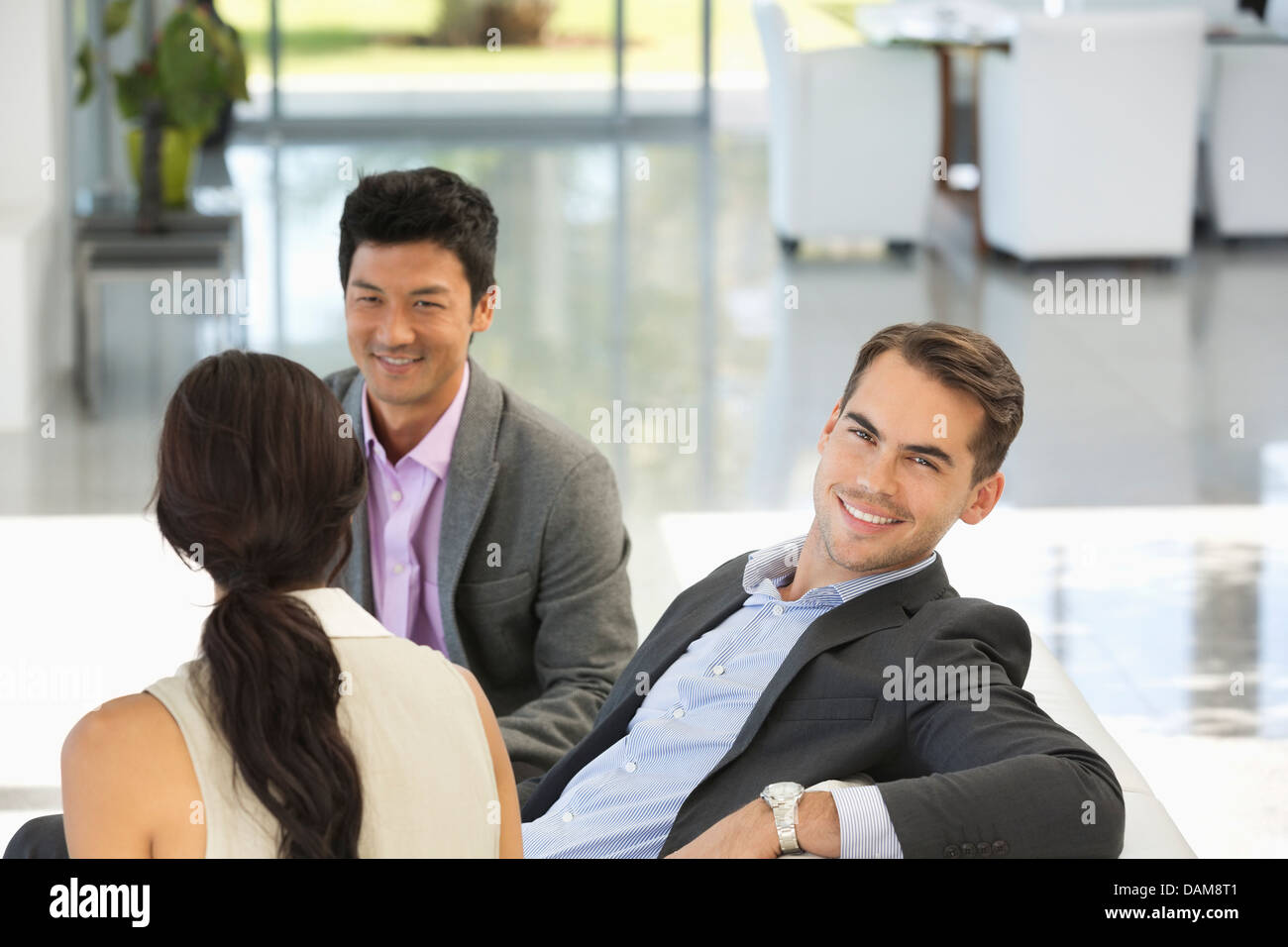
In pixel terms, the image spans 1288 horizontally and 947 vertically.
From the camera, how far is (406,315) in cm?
251

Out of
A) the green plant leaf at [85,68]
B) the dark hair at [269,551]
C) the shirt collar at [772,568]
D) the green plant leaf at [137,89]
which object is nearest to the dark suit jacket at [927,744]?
the shirt collar at [772,568]

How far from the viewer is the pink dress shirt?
252cm

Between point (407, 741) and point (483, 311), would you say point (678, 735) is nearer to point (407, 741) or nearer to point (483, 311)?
point (407, 741)

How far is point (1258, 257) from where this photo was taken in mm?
8086

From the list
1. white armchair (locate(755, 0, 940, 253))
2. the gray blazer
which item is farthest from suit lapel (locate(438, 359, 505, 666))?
white armchair (locate(755, 0, 940, 253))

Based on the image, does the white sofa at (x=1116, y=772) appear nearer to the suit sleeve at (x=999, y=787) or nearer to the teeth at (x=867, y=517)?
the suit sleeve at (x=999, y=787)

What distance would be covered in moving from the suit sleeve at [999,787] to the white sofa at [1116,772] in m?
0.11

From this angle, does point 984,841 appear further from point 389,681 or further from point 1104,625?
point 1104,625

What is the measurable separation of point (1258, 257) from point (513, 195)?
4069 mm

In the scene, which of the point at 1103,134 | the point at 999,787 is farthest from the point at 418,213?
the point at 1103,134

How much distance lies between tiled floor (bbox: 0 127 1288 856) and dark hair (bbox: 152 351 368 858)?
1.96 meters

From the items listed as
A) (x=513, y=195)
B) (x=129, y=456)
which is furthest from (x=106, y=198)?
(x=513, y=195)

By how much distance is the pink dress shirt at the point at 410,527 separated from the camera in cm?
252
